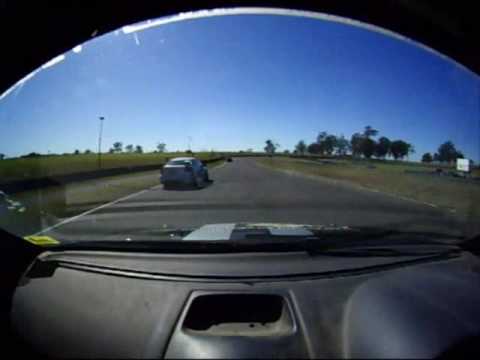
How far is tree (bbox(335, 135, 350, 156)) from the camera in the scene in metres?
3.07

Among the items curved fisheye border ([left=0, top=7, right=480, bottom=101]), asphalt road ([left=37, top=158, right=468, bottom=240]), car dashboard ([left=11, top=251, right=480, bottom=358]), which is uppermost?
curved fisheye border ([left=0, top=7, right=480, bottom=101])

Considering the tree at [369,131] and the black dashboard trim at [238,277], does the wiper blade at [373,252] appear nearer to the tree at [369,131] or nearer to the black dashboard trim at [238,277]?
the black dashboard trim at [238,277]

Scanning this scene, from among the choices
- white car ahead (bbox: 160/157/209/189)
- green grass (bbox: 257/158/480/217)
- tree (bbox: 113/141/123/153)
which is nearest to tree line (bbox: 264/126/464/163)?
green grass (bbox: 257/158/480/217)

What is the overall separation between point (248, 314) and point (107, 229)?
1.30 metres

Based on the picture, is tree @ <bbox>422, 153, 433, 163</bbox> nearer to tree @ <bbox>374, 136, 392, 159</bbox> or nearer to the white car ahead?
tree @ <bbox>374, 136, 392, 159</bbox>

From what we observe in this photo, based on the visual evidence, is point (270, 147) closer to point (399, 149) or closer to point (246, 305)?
point (399, 149)

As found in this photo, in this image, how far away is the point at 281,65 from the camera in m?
2.94

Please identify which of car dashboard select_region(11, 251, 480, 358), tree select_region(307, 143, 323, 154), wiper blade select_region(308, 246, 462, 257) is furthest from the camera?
tree select_region(307, 143, 323, 154)

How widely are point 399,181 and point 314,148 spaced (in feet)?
2.43

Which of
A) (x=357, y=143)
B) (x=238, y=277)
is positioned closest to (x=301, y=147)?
(x=357, y=143)

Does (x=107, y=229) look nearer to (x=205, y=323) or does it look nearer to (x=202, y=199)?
(x=202, y=199)

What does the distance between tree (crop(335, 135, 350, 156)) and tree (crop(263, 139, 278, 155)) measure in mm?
424

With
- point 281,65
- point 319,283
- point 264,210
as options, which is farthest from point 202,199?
point 319,283

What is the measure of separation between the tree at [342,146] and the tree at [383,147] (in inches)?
7.4
